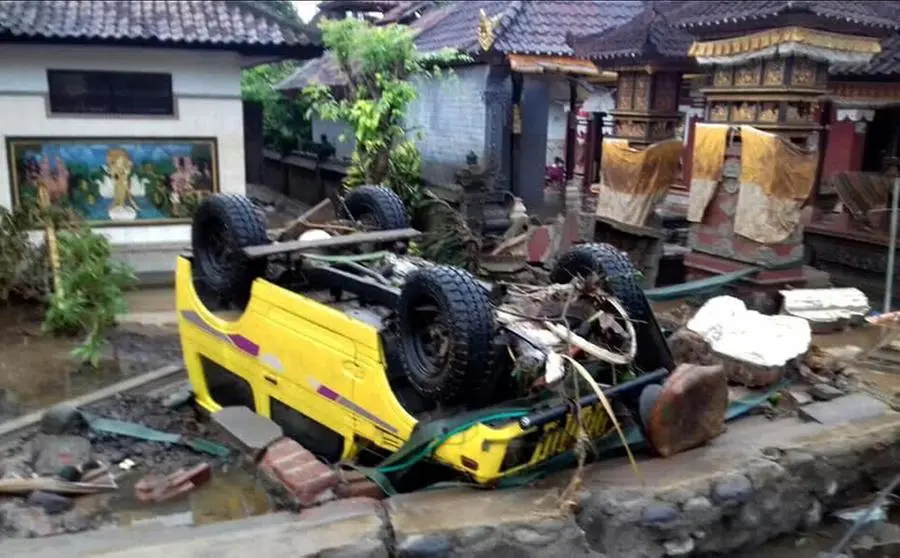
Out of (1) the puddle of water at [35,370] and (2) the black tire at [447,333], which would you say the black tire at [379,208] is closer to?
(2) the black tire at [447,333]

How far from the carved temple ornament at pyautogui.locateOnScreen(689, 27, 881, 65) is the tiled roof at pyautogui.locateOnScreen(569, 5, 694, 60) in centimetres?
159

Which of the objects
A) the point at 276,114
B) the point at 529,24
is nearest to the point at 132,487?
the point at 529,24

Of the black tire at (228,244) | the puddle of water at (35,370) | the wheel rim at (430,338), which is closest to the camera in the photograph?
the wheel rim at (430,338)

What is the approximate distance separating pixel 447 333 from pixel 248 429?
188cm

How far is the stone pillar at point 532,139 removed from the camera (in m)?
14.0

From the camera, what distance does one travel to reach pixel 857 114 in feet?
44.3

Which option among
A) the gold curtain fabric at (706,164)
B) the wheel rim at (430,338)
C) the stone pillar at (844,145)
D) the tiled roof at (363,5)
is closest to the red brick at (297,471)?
the wheel rim at (430,338)

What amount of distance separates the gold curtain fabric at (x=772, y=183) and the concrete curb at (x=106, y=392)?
6.16 meters

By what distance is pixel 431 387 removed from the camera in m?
4.29

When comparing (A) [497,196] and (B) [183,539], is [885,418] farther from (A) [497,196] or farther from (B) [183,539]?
(A) [497,196]

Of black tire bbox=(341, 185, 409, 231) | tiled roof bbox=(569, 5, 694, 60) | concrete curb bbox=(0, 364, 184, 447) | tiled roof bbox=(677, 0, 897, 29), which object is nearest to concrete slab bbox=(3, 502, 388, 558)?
concrete curb bbox=(0, 364, 184, 447)

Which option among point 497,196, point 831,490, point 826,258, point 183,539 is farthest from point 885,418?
point 497,196

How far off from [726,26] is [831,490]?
17.6 ft

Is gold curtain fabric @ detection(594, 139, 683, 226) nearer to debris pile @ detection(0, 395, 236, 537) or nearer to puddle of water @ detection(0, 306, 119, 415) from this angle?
debris pile @ detection(0, 395, 236, 537)
